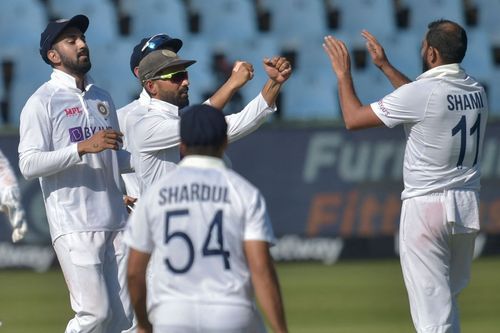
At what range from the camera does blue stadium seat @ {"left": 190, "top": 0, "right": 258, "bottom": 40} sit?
18516 millimetres

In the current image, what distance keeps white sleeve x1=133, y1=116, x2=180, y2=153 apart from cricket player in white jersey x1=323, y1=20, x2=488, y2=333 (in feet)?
3.40

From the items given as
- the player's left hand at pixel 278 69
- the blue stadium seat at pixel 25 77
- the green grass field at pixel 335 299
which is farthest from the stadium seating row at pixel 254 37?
the player's left hand at pixel 278 69

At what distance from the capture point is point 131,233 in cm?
580

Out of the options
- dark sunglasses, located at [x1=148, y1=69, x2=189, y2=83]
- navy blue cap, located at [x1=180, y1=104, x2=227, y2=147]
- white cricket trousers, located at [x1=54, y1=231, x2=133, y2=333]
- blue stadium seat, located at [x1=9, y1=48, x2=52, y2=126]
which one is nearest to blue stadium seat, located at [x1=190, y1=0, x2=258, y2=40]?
blue stadium seat, located at [x1=9, y1=48, x2=52, y2=126]

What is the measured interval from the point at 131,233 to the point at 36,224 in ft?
31.8

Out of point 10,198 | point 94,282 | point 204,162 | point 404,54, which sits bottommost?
point 404,54

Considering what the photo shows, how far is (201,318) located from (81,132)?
2855mm

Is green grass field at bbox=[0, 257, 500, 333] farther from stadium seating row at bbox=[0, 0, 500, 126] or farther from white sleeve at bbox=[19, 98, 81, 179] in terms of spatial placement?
white sleeve at bbox=[19, 98, 81, 179]

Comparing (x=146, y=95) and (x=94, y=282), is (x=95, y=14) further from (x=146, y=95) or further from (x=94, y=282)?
(x=94, y=282)

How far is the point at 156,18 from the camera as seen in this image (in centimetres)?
1836

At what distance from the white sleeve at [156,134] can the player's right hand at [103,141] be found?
46 centimetres

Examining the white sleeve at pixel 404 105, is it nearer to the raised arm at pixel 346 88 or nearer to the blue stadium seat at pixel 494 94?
the raised arm at pixel 346 88

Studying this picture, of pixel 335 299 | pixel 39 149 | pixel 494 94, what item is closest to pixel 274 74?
pixel 39 149

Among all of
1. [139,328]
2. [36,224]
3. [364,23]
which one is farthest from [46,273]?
[139,328]
